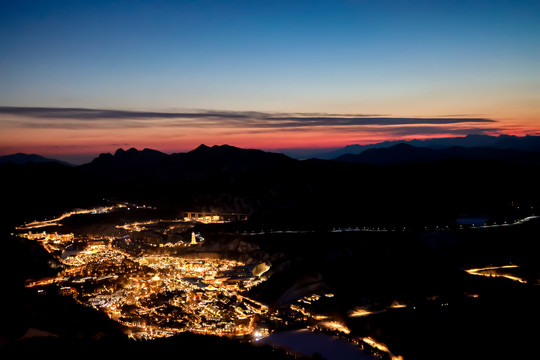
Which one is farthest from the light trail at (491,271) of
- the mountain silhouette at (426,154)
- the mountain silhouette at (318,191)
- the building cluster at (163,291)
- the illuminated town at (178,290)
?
the mountain silhouette at (426,154)

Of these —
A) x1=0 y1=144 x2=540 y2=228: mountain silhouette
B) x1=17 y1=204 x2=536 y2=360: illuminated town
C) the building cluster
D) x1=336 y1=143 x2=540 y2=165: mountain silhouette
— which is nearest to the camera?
x1=17 y1=204 x2=536 y2=360: illuminated town

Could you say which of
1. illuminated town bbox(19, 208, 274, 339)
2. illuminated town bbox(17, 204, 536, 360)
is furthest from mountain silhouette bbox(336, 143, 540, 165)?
illuminated town bbox(19, 208, 274, 339)

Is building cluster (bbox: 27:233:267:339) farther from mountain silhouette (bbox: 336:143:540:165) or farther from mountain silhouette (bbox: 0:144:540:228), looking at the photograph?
mountain silhouette (bbox: 336:143:540:165)

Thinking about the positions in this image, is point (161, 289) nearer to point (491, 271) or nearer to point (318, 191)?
point (491, 271)

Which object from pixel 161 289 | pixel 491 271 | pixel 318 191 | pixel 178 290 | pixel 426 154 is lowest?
pixel 161 289

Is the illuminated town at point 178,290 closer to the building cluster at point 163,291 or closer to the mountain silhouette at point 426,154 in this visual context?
the building cluster at point 163,291

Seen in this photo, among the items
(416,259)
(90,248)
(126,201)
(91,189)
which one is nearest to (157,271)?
(90,248)

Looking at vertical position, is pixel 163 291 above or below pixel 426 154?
below

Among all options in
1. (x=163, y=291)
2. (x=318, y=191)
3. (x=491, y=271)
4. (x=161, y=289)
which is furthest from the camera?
(x=318, y=191)

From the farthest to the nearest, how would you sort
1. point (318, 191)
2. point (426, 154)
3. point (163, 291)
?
point (426, 154)
point (318, 191)
point (163, 291)

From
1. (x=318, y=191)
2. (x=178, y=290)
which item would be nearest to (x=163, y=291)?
(x=178, y=290)

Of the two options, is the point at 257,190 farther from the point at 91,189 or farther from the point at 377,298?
the point at 377,298
